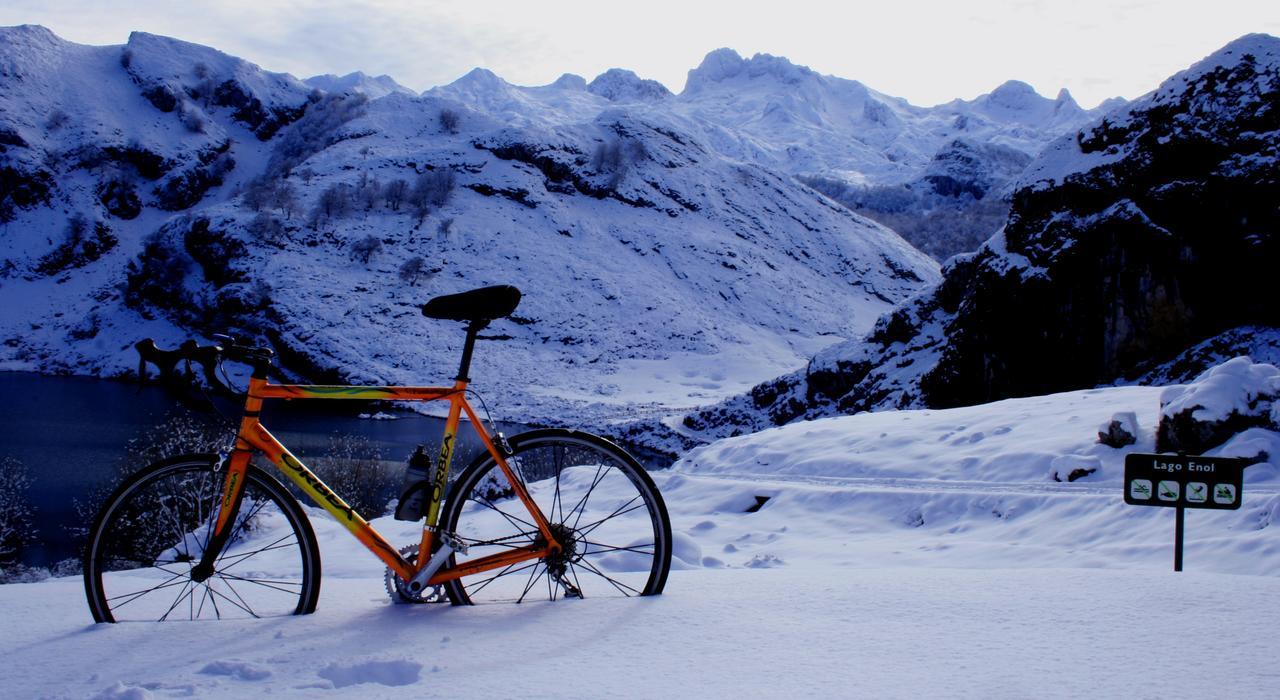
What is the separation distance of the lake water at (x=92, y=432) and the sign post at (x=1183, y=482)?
64.4ft

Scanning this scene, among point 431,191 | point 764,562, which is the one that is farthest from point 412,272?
Result: point 764,562

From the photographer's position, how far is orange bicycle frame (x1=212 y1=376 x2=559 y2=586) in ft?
12.0

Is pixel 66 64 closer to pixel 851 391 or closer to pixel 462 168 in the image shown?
pixel 462 168

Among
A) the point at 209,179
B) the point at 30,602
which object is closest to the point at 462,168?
the point at 209,179

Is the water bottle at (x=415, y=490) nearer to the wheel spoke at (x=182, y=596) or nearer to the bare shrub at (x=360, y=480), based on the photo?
the wheel spoke at (x=182, y=596)

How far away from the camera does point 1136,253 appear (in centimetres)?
3133

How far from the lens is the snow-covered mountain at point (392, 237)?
274 feet

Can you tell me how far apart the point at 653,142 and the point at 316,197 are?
5422 centimetres

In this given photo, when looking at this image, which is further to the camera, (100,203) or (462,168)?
(100,203)

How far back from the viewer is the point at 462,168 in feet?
363

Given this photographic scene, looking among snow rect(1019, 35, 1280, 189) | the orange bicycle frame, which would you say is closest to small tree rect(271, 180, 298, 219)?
snow rect(1019, 35, 1280, 189)

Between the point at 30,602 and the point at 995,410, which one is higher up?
the point at 995,410

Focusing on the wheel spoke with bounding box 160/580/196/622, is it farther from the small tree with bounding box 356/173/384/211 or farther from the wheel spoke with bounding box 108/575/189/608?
the small tree with bounding box 356/173/384/211

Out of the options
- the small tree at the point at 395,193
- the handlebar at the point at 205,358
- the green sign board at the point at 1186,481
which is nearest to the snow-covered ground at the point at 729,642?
the handlebar at the point at 205,358
